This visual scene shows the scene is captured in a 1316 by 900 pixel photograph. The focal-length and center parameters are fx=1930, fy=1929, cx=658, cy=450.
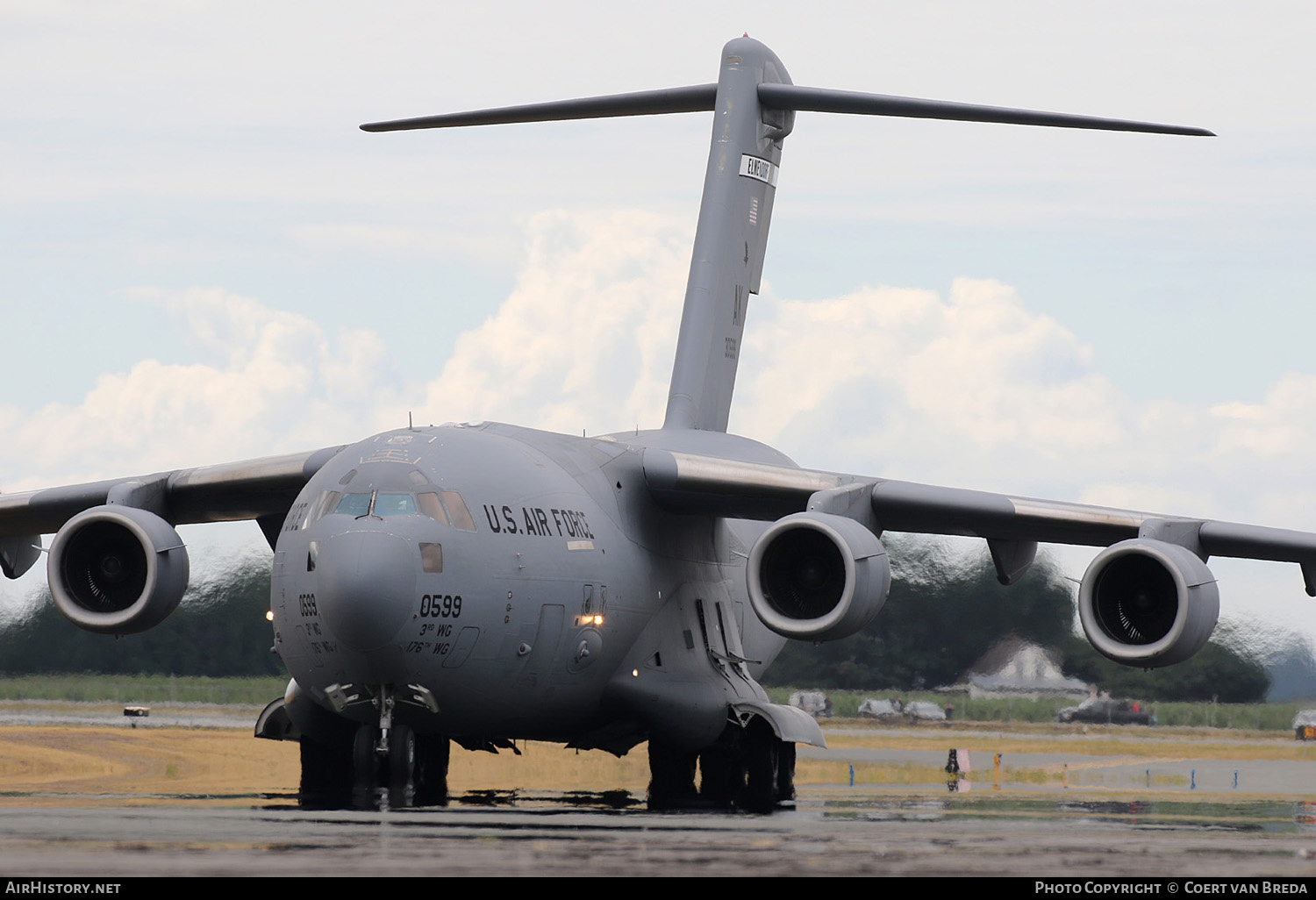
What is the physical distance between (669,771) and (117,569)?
15.0ft

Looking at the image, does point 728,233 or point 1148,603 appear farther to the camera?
point 728,233

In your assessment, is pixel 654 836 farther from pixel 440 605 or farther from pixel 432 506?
pixel 432 506

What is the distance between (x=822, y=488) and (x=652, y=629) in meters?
1.68

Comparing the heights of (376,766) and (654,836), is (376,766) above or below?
above

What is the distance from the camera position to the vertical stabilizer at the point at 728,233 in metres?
17.5

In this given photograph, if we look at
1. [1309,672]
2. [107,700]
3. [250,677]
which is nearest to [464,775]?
[250,677]

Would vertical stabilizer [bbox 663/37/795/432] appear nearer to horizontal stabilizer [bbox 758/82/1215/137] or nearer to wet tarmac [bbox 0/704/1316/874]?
horizontal stabilizer [bbox 758/82/1215/137]

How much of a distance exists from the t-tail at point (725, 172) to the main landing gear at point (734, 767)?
10.3 feet

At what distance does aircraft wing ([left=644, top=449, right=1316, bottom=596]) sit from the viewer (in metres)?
14.1

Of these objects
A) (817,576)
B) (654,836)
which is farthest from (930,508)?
(654,836)

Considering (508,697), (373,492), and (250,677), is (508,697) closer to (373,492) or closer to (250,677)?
(373,492)

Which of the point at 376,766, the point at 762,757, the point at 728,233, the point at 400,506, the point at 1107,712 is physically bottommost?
the point at 376,766

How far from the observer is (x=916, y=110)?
1717cm

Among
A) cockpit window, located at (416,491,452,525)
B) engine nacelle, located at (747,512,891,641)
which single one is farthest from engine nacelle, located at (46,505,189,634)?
engine nacelle, located at (747,512,891,641)
